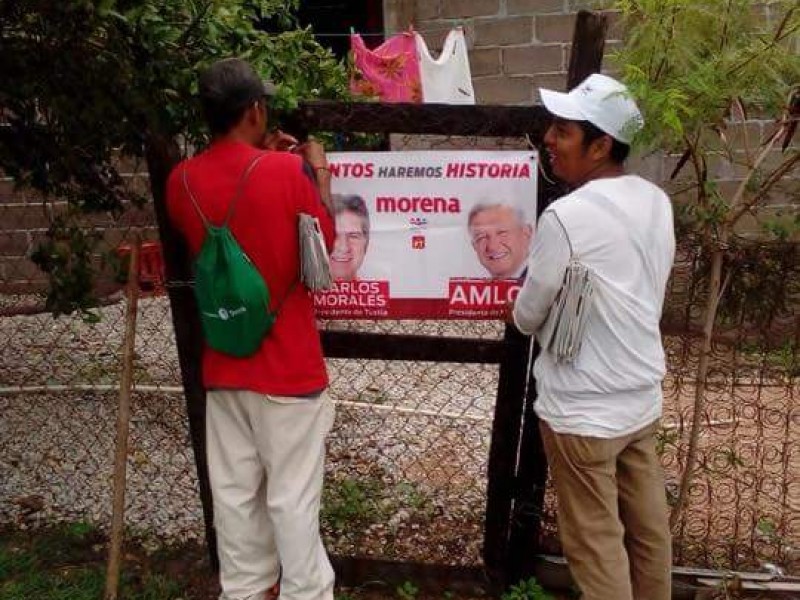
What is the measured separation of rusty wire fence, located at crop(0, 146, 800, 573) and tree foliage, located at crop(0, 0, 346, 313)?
11.6 inches

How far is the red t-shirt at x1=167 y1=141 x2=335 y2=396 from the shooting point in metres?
2.74

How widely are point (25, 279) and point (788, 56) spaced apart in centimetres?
582

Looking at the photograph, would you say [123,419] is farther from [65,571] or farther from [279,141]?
[279,141]

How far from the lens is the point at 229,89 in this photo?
2.70 m

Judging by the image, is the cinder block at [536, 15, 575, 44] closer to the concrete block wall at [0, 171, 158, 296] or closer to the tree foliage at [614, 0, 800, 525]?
the concrete block wall at [0, 171, 158, 296]

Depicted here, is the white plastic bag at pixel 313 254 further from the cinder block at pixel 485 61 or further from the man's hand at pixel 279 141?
the cinder block at pixel 485 61

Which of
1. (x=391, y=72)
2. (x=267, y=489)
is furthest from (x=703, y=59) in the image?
(x=267, y=489)

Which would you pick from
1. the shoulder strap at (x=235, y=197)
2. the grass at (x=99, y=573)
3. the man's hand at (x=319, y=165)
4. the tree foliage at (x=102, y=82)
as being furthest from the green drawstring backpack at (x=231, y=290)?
the grass at (x=99, y=573)

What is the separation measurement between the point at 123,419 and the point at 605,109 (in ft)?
6.37

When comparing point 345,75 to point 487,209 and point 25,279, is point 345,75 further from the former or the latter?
point 25,279

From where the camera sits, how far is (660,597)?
3012 millimetres

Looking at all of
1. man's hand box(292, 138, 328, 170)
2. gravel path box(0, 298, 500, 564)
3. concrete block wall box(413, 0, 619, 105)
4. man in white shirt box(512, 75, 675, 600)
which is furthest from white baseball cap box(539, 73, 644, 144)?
concrete block wall box(413, 0, 619, 105)

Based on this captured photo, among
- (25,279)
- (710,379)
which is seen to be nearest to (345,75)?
(710,379)

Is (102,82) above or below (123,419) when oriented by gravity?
above
